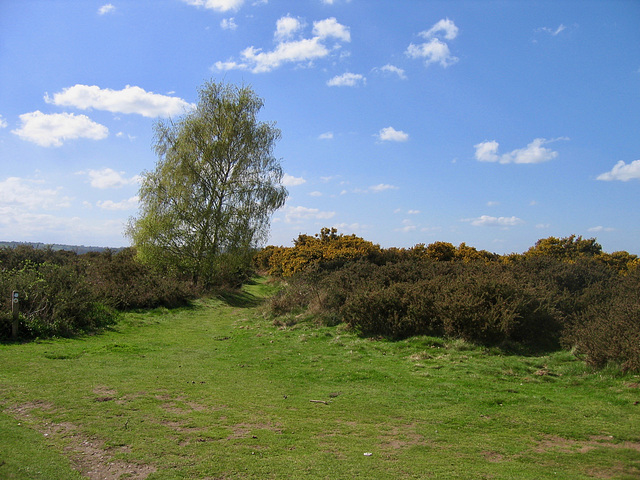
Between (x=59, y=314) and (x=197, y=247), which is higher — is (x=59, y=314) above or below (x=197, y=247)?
below

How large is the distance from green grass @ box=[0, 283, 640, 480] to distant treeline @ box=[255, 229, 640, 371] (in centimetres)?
57

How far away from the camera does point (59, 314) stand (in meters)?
12.1

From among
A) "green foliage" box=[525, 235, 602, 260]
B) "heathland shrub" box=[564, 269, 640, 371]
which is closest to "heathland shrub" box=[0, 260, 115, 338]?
"heathland shrub" box=[564, 269, 640, 371]

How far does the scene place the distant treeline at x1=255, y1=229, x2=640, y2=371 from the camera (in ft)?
27.1

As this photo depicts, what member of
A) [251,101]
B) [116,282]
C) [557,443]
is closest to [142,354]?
[557,443]

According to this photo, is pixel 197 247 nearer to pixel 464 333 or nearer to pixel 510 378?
pixel 464 333

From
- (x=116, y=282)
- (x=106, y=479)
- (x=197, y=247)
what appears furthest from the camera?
(x=197, y=247)

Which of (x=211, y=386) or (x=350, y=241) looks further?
(x=350, y=241)

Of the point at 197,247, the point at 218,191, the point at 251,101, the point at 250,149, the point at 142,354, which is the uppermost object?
the point at 251,101

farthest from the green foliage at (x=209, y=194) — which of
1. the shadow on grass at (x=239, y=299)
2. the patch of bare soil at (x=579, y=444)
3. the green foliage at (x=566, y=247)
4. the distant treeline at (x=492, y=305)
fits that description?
the patch of bare soil at (x=579, y=444)

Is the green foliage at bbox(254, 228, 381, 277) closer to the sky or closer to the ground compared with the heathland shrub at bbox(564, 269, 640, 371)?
closer to the sky

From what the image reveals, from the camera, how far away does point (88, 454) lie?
450cm

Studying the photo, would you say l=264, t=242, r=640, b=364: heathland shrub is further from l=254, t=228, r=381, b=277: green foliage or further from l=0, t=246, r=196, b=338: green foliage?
l=0, t=246, r=196, b=338: green foliage

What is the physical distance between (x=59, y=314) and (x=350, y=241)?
1639 cm
